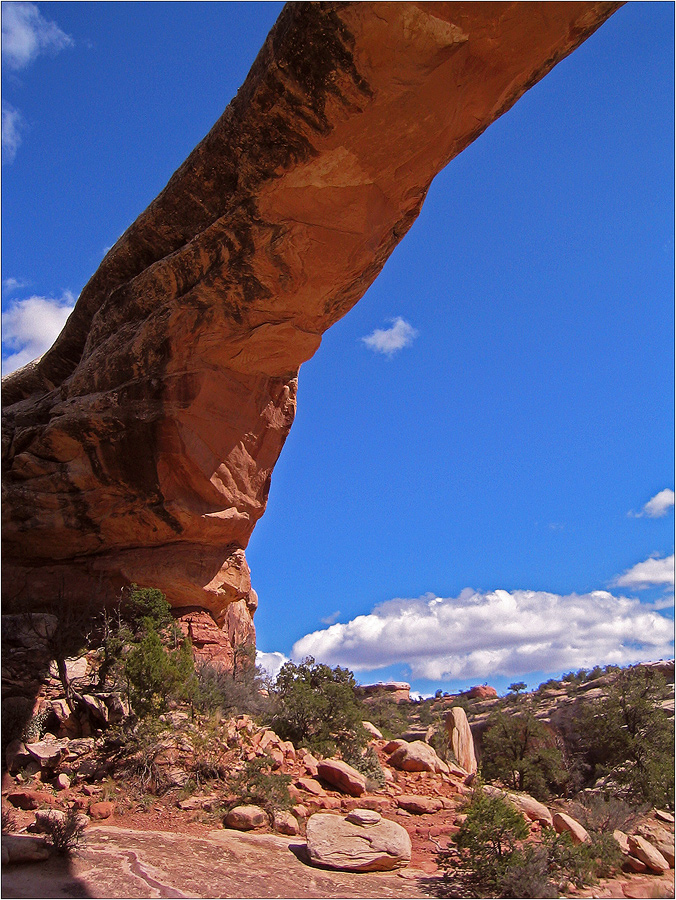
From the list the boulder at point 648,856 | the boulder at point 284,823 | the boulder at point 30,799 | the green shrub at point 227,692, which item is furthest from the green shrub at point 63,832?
the boulder at point 648,856

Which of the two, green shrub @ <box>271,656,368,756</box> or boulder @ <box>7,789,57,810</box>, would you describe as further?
green shrub @ <box>271,656,368,756</box>

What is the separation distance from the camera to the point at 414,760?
10.5m

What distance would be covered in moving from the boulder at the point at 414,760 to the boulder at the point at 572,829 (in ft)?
8.96

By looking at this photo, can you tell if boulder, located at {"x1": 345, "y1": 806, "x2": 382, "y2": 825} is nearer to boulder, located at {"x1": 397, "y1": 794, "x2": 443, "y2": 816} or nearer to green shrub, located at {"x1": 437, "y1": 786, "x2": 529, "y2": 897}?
green shrub, located at {"x1": 437, "y1": 786, "x2": 529, "y2": 897}

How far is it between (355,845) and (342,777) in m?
2.24

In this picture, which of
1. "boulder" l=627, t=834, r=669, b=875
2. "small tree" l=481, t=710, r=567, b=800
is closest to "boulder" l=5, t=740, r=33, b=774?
"boulder" l=627, t=834, r=669, b=875

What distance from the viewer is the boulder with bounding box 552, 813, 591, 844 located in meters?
7.55

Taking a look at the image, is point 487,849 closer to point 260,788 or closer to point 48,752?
point 260,788

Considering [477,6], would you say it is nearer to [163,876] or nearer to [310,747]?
[163,876]

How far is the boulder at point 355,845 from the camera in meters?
6.20

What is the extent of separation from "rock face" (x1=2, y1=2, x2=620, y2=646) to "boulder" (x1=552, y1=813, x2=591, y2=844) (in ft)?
27.2

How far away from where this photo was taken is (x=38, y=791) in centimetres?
743

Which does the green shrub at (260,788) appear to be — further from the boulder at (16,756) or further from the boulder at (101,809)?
the boulder at (16,756)

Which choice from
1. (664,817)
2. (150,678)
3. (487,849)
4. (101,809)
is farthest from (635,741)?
(101,809)
